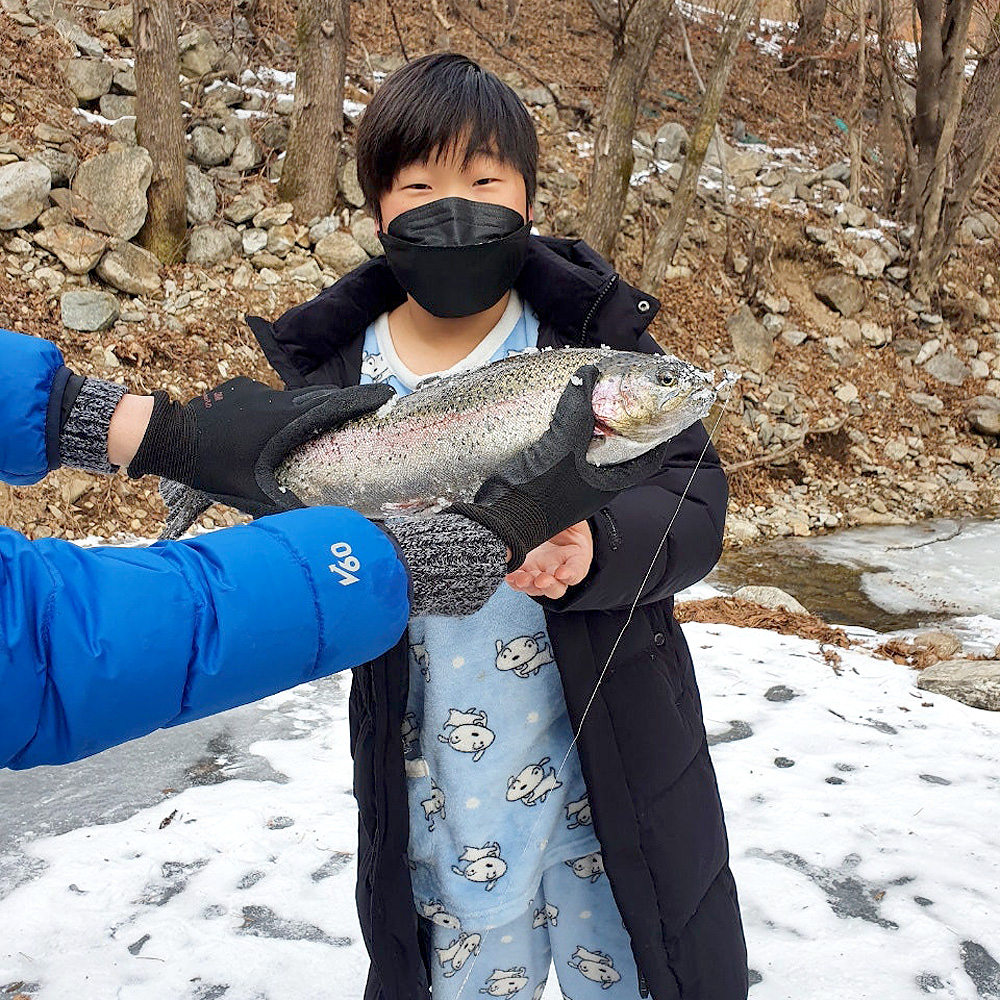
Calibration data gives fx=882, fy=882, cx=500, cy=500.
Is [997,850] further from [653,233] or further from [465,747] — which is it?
[653,233]

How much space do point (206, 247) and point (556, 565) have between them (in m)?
8.32

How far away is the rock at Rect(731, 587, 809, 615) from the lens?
6598mm

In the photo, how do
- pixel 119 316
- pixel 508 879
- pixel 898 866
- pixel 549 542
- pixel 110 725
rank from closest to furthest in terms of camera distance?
pixel 110 725, pixel 549 542, pixel 508 879, pixel 898 866, pixel 119 316

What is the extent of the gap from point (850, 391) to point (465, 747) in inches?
423

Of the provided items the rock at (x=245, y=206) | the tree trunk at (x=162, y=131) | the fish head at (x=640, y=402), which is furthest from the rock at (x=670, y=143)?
the fish head at (x=640, y=402)


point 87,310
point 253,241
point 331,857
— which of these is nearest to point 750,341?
point 253,241

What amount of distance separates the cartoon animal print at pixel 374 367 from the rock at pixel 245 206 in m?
8.16

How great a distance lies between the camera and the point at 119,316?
7918 millimetres

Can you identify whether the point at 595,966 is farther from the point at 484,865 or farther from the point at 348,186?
the point at 348,186

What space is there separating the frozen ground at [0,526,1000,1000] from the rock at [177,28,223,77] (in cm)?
832

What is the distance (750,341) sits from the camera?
11211mm

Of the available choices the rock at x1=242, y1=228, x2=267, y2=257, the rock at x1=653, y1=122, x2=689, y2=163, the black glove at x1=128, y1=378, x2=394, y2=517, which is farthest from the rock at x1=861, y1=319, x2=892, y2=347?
the black glove at x1=128, y1=378, x2=394, y2=517

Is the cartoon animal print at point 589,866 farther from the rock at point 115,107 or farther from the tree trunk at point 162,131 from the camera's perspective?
the rock at point 115,107

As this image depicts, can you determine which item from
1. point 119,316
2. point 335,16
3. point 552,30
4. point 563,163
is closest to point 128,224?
point 119,316
